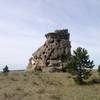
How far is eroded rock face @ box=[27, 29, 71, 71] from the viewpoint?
212 ft

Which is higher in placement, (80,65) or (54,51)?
(54,51)

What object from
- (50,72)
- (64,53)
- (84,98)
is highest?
(64,53)

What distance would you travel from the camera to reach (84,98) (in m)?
31.0

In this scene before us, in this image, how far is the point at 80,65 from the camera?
46781 millimetres

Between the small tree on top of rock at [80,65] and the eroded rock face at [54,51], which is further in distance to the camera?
the eroded rock face at [54,51]

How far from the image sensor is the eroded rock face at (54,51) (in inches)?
2544

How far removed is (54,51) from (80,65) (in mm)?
19182

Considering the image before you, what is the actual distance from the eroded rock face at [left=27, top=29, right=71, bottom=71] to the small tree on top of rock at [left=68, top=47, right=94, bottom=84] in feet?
51.4

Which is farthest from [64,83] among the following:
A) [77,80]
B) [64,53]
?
[64,53]

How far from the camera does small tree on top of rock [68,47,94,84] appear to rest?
4647cm

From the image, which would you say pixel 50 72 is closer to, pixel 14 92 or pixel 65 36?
pixel 65 36

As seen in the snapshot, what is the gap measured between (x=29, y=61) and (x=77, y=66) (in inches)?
1094

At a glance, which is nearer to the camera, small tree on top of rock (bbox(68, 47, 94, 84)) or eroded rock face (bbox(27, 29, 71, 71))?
small tree on top of rock (bbox(68, 47, 94, 84))

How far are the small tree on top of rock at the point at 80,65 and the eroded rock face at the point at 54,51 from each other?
51.4ft
